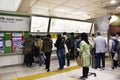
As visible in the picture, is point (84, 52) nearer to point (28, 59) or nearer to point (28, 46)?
point (28, 46)

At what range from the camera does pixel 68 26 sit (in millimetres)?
8039

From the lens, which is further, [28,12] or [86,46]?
[28,12]

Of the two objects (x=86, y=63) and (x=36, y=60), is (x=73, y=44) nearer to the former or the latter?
(x=36, y=60)

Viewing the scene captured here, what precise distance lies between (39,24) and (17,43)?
58.3 inches

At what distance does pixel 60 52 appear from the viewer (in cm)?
562

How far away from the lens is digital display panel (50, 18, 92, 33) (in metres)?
7.40

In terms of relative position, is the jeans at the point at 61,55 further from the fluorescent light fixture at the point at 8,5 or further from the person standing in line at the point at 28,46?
the fluorescent light fixture at the point at 8,5

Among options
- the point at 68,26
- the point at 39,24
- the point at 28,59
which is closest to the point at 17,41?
the point at 28,59

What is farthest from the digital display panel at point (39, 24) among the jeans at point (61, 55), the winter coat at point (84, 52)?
the winter coat at point (84, 52)

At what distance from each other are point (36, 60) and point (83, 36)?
387cm

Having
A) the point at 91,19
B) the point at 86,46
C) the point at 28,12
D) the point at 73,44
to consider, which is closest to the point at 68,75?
the point at 86,46

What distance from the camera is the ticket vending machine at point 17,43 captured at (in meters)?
6.48

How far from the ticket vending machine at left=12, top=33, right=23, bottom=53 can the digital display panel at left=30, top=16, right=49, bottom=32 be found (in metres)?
0.73

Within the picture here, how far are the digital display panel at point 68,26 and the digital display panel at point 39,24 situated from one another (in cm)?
38
